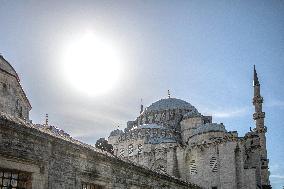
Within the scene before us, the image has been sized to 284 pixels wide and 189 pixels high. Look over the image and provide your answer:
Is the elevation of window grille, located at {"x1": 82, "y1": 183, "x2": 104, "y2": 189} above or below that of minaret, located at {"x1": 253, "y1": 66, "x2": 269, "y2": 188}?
below

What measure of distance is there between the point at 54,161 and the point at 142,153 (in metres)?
27.8

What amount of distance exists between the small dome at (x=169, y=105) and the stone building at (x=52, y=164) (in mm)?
31287

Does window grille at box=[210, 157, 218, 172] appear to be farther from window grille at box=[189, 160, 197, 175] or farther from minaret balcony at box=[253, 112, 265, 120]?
minaret balcony at box=[253, 112, 265, 120]

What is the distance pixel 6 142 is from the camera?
24.8 ft

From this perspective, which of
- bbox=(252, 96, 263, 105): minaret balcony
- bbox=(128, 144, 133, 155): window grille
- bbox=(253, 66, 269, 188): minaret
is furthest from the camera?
bbox=(128, 144, 133, 155): window grille

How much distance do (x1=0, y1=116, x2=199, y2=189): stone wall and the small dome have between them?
106ft

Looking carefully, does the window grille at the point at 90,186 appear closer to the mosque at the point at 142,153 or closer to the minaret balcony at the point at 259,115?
the mosque at the point at 142,153

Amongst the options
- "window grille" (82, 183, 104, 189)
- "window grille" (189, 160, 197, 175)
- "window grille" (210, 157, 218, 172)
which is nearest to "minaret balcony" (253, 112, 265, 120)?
"window grille" (210, 157, 218, 172)

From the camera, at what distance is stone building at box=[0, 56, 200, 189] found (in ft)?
25.3

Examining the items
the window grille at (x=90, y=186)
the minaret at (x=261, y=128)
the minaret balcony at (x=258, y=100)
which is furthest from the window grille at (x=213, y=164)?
the window grille at (x=90, y=186)

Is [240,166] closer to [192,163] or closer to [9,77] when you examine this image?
[192,163]

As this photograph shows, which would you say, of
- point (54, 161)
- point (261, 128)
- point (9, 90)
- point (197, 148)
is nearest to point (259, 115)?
point (261, 128)

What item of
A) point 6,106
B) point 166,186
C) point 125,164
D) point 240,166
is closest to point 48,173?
point 125,164

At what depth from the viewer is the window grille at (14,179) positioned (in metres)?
7.81
